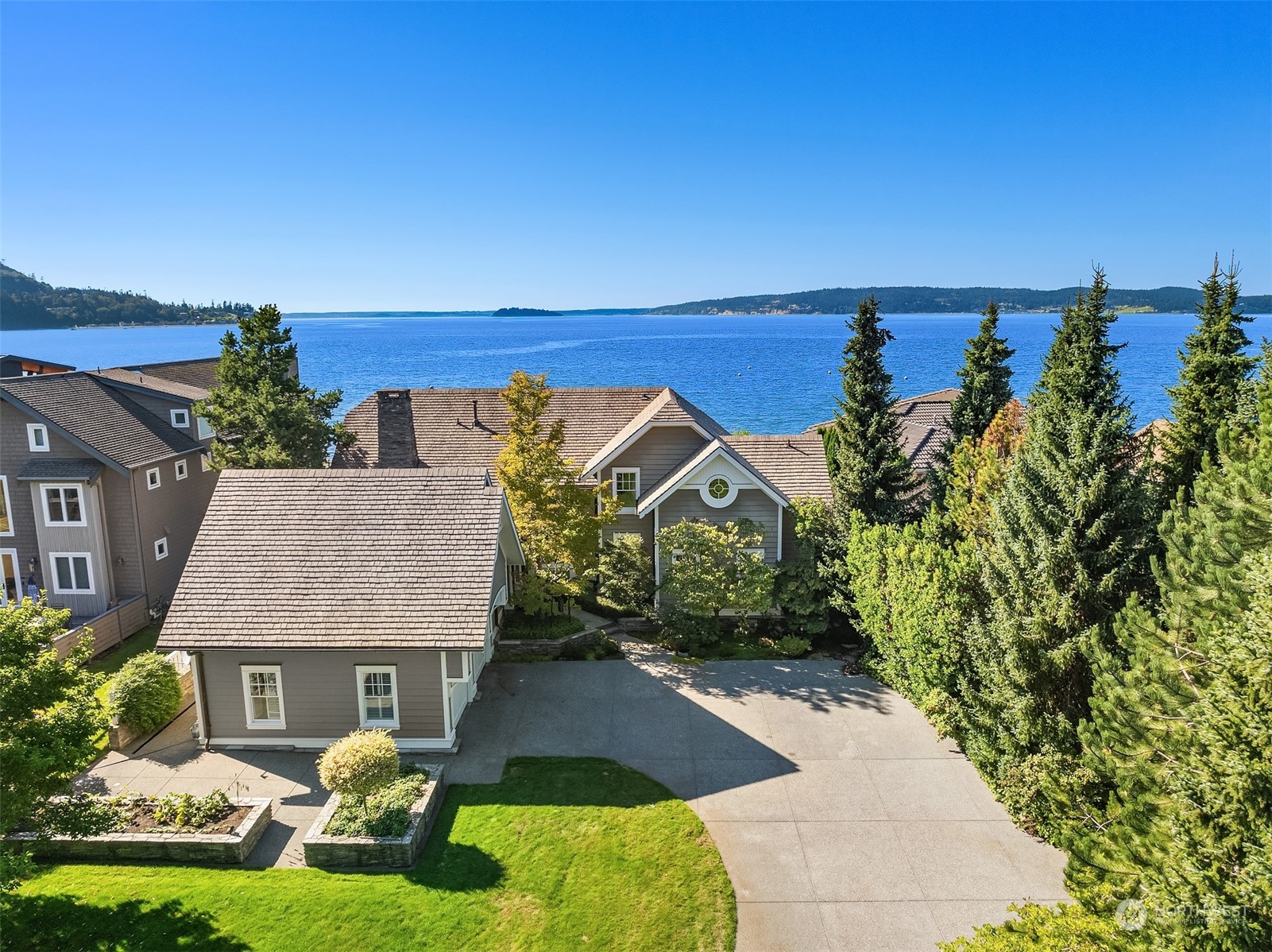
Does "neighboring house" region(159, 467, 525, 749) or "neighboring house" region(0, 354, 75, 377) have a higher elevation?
"neighboring house" region(0, 354, 75, 377)

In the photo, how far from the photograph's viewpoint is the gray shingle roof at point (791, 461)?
28797mm

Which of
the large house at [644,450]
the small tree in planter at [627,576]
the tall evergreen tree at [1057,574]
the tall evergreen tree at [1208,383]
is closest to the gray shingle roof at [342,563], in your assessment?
the small tree in planter at [627,576]

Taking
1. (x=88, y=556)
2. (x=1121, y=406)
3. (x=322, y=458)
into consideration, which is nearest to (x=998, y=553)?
(x=1121, y=406)

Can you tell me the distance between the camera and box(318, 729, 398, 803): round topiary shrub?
581 inches

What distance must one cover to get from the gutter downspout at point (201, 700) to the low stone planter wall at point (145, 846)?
397 centimetres

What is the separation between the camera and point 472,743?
18.9 metres

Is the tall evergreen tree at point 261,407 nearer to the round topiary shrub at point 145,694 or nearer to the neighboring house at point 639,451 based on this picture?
the neighboring house at point 639,451

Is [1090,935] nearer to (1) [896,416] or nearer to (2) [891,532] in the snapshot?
(2) [891,532]

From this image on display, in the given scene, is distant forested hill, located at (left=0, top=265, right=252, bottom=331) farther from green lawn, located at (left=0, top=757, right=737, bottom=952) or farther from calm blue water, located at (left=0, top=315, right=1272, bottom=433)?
green lawn, located at (left=0, top=757, right=737, bottom=952)

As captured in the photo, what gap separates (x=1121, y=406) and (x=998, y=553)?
376cm

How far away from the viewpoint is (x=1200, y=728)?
8.73 m

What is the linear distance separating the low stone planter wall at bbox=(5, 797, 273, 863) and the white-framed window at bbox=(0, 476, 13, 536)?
55.0 feet
